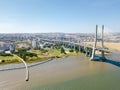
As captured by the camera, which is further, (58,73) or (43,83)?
(58,73)

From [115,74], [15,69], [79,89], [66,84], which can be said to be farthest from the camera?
[15,69]

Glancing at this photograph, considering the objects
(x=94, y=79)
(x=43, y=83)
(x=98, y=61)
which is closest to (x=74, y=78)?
(x=94, y=79)

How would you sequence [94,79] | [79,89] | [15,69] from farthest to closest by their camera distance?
[15,69]
[94,79]
[79,89]

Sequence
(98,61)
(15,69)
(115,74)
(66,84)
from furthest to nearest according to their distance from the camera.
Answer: (98,61) < (15,69) < (115,74) < (66,84)

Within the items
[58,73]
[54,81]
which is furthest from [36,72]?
[54,81]

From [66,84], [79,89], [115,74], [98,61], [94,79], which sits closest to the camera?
[79,89]

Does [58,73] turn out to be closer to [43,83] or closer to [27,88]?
[43,83]

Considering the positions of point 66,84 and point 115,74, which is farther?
point 115,74

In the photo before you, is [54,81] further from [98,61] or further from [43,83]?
[98,61]
